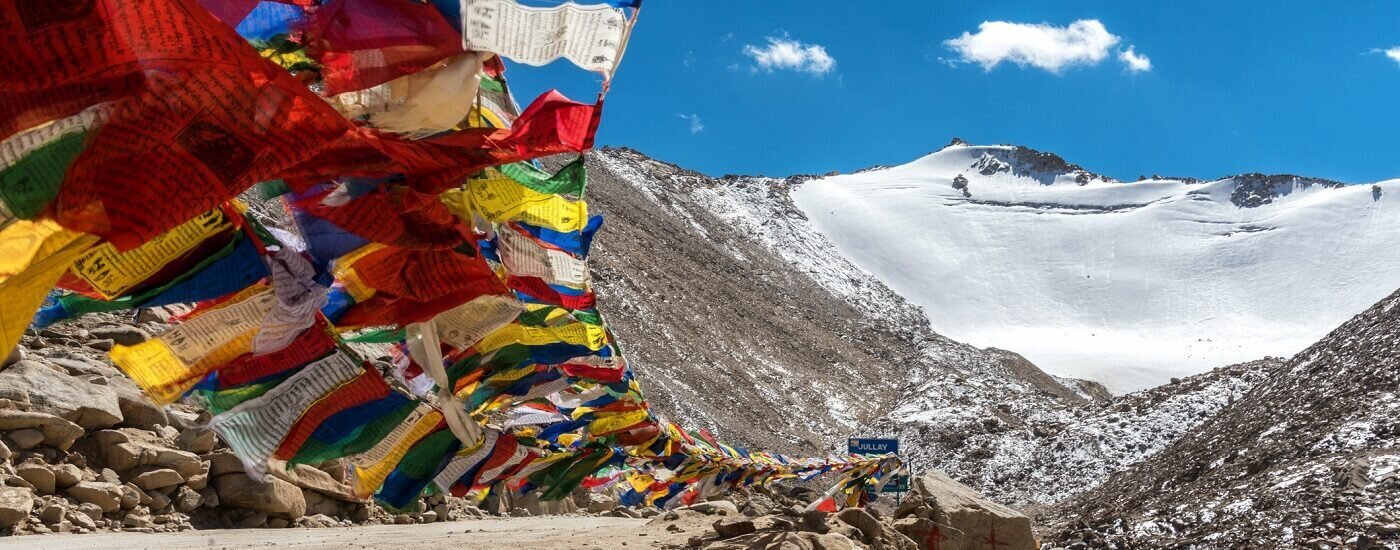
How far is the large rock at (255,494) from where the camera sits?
32.6 ft

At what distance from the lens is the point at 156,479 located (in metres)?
9.36

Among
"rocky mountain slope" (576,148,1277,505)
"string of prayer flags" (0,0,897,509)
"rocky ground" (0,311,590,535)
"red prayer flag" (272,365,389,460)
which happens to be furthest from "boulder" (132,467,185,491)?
"rocky mountain slope" (576,148,1277,505)

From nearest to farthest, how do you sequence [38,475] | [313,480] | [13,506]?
[13,506], [38,475], [313,480]

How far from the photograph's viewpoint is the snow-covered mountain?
5769cm

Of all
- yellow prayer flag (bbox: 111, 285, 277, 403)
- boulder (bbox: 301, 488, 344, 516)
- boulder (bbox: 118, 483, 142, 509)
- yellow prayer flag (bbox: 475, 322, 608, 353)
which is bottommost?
boulder (bbox: 301, 488, 344, 516)

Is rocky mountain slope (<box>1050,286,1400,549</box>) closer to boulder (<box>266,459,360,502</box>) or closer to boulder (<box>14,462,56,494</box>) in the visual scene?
boulder (<box>266,459,360,502</box>)

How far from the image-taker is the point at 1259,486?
10.3m

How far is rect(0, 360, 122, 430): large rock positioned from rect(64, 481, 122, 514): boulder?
0.63 metres

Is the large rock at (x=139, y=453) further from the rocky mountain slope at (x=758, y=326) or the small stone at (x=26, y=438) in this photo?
the rocky mountain slope at (x=758, y=326)

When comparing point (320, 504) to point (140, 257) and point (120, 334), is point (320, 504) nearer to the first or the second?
point (120, 334)

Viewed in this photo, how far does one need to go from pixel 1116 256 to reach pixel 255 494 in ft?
234

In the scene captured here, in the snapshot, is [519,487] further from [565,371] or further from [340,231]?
[340,231]

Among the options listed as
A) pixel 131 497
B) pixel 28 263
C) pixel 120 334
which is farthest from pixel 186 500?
pixel 28 263

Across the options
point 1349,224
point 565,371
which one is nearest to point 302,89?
point 565,371
